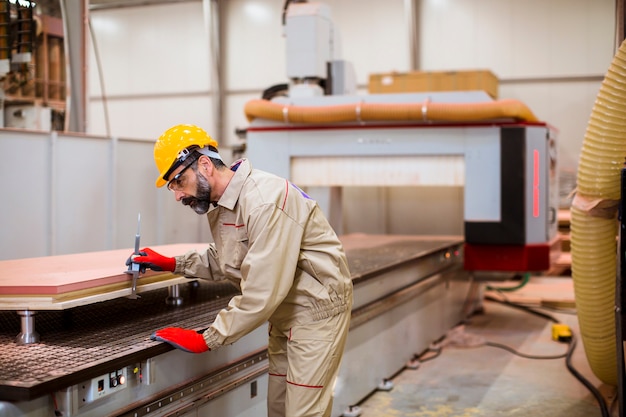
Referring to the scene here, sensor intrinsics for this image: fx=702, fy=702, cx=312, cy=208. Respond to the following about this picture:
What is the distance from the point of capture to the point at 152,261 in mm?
2512

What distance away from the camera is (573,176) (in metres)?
8.66

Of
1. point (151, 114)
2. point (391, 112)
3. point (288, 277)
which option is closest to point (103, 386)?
point (288, 277)

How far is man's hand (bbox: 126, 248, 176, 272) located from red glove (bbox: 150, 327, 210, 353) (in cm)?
36

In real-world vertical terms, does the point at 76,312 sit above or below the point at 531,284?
above

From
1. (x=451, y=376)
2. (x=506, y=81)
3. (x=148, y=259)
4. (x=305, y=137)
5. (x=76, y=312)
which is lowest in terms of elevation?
(x=451, y=376)

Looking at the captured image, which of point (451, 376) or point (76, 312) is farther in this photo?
point (451, 376)

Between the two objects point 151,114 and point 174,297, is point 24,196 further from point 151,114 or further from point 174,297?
point 151,114

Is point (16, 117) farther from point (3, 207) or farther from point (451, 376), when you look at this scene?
point (451, 376)

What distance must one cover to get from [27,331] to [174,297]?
745 mm

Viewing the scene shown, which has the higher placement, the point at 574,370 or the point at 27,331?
the point at 27,331

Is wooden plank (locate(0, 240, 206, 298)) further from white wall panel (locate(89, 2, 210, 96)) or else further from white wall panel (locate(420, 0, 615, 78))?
white wall panel (locate(89, 2, 210, 96))

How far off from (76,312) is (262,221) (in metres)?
1.00

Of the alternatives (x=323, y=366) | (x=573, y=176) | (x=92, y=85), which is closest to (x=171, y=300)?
(x=323, y=366)

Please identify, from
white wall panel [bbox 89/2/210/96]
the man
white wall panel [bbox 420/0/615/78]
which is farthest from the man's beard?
white wall panel [bbox 89/2/210/96]
